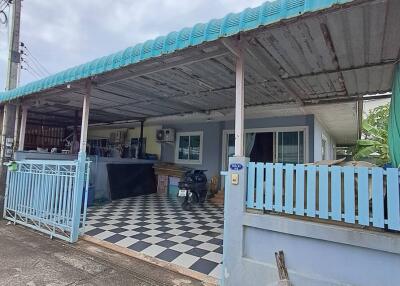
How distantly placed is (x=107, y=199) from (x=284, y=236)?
22.7 feet

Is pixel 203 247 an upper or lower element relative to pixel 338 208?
lower

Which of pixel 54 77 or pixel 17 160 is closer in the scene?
pixel 54 77

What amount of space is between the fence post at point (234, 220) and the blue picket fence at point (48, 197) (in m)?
2.89

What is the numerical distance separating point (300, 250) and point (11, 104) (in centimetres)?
701

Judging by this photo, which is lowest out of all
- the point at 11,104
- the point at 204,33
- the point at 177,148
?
the point at 177,148

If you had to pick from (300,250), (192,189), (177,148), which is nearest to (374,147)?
(177,148)

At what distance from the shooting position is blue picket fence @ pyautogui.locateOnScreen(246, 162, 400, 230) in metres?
2.26

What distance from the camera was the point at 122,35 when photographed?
11180 millimetres

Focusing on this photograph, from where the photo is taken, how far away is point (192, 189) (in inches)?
292

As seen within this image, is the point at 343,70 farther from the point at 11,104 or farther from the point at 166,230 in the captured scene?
the point at 11,104

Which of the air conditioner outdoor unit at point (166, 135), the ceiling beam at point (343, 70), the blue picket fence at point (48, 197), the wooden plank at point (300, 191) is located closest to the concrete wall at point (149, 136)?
the air conditioner outdoor unit at point (166, 135)

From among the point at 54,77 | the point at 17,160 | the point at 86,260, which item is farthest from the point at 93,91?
the point at 86,260

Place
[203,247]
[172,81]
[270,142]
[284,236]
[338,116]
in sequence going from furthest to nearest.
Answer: [270,142] → [338,116] → [172,81] → [203,247] → [284,236]

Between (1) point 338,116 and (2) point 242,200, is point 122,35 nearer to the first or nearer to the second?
(1) point 338,116
